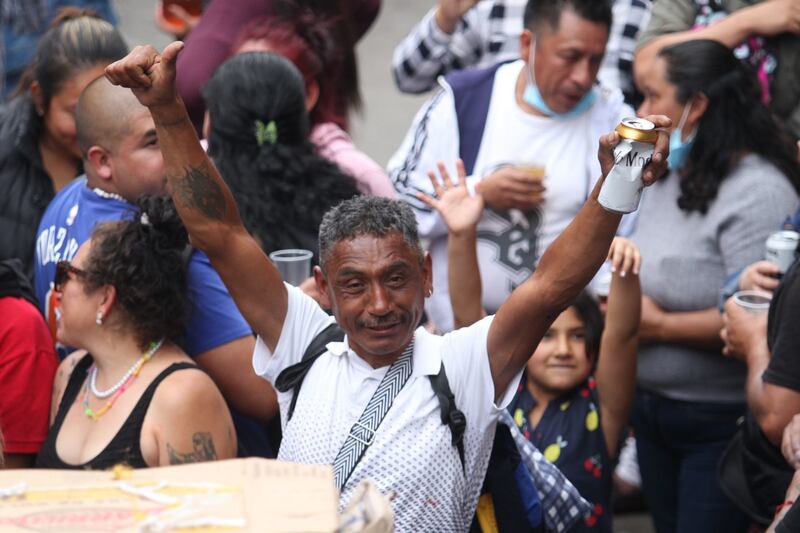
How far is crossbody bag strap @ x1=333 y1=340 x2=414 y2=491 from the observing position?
2609 mm

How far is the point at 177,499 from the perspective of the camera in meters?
1.87

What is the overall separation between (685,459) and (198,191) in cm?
211

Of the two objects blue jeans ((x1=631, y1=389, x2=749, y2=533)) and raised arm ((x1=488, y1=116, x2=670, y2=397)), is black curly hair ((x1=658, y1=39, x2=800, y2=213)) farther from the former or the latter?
raised arm ((x1=488, y1=116, x2=670, y2=397))

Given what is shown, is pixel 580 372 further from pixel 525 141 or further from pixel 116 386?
pixel 116 386

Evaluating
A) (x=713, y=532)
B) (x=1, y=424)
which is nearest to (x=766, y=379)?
(x=713, y=532)

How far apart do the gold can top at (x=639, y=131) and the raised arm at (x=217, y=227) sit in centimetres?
89

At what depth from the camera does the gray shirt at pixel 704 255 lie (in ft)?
12.8

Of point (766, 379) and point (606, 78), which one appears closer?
point (766, 379)

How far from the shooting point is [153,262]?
10.1 feet

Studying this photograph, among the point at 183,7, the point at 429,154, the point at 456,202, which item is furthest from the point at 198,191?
the point at 183,7

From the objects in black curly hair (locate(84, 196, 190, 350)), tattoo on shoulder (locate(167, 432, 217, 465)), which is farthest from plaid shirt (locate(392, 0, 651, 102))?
tattoo on shoulder (locate(167, 432, 217, 465))

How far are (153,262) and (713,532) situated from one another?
2.08 metres

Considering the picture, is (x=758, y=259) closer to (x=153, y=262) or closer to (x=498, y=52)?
(x=498, y=52)

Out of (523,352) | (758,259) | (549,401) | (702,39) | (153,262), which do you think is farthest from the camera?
(702,39)
